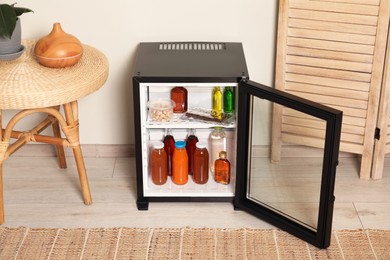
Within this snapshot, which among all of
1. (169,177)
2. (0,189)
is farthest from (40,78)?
(169,177)

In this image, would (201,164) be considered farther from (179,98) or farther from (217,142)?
(179,98)

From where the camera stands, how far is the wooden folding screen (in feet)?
8.40

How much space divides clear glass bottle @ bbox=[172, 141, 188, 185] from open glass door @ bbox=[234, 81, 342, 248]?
0.21 metres

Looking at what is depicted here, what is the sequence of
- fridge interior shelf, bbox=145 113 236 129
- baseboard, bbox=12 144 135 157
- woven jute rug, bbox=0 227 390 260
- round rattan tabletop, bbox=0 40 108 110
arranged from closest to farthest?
round rattan tabletop, bbox=0 40 108 110 → woven jute rug, bbox=0 227 390 260 → fridge interior shelf, bbox=145 113 236 129 → baseboard, bbox=12 144 135 157

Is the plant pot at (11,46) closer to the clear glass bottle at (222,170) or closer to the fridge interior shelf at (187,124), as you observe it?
the fridge interior shelf at (187,124)

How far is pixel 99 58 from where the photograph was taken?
8.30 ft

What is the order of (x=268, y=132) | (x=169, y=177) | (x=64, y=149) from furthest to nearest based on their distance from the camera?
(x=64, y=149)
(x=169, y=177)
(x=268, y=132)

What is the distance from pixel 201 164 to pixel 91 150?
573 mm

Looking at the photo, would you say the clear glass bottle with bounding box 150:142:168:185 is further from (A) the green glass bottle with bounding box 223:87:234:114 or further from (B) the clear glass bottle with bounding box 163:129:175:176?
(A) the green glass bottle with bounding box 223:87:234:114

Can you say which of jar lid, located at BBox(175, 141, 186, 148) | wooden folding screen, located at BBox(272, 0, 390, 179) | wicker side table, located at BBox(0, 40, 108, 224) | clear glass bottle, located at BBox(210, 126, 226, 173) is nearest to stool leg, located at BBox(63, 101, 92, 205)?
wicker side table, located at BBox(0, 40, 108, 224)

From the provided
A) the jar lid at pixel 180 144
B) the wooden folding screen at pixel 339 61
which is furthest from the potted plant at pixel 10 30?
the wooden folding screen at pixel 339 61

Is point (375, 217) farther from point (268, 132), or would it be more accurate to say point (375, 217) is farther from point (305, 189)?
point (268, 132)

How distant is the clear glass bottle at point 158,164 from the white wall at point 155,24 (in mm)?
A: 388

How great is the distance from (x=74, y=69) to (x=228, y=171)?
674 mm
